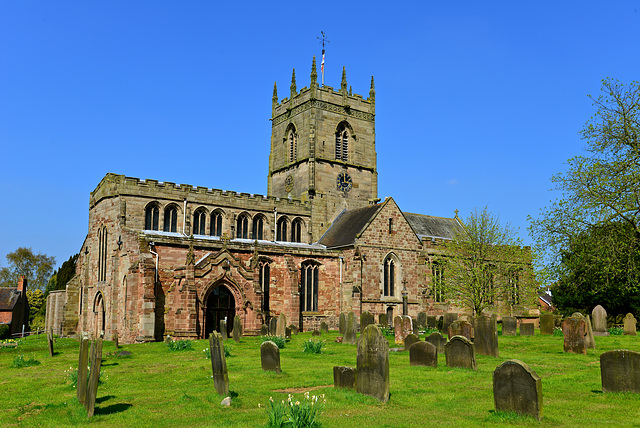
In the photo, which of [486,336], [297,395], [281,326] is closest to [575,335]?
[486,336]

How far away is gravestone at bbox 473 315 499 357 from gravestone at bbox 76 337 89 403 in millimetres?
12137

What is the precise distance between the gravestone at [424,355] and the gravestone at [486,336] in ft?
10.2

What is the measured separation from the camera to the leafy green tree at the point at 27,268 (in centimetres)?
7856

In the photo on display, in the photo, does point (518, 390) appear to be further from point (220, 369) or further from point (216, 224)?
point (216, 224)

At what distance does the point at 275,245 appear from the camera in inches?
1368

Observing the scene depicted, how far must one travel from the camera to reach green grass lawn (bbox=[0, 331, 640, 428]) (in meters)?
9.91

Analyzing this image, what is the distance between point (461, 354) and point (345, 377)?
4.52 meters

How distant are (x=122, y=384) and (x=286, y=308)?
1995cm

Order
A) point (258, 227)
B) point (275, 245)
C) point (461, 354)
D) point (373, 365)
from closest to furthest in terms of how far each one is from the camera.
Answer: point (373, 365) < point (461, 354) < point (275, 245) < point (258, 227)

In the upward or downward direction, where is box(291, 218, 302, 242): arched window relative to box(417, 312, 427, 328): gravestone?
upward

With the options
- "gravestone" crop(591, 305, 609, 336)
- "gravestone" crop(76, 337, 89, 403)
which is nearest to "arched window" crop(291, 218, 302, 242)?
"gravestone" crop(591, 305, 609, 336)

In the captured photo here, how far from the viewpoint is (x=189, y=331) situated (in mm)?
28297

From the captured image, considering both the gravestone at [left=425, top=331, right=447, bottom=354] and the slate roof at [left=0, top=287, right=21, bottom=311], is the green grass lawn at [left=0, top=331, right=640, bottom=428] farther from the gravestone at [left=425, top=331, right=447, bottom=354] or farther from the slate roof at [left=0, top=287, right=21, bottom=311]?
the slate roof at [left=0, top=287, right=21, bottom=311]

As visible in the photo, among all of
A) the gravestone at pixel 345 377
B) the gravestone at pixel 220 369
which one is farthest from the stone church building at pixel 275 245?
the gravestone at pixel 345 377
